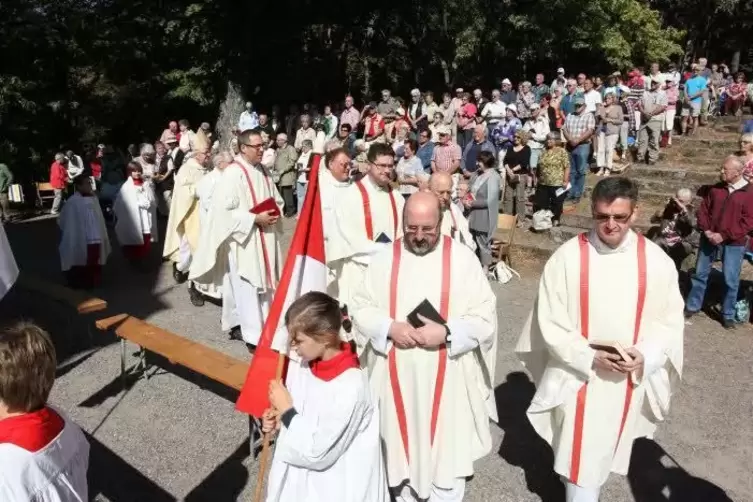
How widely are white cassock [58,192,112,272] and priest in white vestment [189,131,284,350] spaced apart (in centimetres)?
295

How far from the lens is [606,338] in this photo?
343 cm

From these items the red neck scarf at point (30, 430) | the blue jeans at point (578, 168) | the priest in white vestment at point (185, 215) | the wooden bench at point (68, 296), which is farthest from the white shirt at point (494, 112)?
the red neck scarf at point (30, 430)

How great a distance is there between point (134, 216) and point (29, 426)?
8055 millimetres

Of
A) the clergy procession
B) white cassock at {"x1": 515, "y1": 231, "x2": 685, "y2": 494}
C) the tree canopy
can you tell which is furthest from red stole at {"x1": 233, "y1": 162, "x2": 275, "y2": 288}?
the tree canopy

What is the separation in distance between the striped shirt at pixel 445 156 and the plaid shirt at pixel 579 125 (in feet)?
6.52

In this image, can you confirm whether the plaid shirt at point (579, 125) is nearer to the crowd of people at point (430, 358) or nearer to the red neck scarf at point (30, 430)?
the crowd of people at point (430, 358)

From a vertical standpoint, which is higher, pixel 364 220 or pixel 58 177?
pixel 364 220

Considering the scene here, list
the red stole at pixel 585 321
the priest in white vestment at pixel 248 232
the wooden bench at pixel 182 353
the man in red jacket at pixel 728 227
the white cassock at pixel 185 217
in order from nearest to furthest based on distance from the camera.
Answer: the red stole at pixel 585 321
the wooden bench at pixel 182 353
the priest in white vestment at pixel 248 232
the man in red jacket at pixel 728 227
the white cassock at pixel 185 217

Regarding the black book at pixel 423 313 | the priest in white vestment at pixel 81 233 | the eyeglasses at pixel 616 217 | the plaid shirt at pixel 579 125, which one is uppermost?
the plaid shirt at pixel 579 125

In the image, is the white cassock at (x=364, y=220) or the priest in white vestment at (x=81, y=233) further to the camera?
the priest in white vestment at (x=81, y=233)

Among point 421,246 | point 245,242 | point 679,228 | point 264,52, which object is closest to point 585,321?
point 421,246

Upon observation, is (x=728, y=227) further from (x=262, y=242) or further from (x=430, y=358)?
(x=430, y=358)

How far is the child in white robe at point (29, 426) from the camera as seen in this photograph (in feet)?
7.60

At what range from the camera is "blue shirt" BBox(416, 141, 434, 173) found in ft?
39.8
